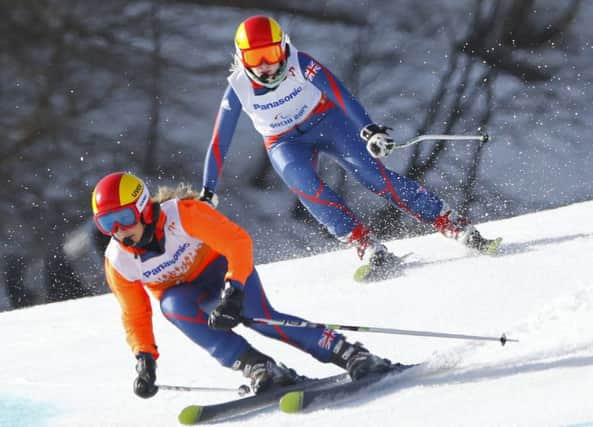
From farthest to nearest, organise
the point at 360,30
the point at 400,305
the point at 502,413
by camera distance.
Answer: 1. the point at 360,30
2. the point at 400,305
3. the point at 502,413

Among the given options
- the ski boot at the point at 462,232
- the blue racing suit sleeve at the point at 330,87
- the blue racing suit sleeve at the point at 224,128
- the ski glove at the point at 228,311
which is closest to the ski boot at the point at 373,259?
the ski boot at the point at 462,232

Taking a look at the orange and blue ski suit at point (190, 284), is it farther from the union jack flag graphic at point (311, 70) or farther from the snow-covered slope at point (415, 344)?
the union jack flag graphic at point (311, 70)

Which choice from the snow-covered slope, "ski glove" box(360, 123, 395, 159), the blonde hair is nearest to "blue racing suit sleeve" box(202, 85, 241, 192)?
"ski glove" box(360, 123, 395, 159)

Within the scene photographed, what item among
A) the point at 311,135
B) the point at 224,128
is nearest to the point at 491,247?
the point at 311,135

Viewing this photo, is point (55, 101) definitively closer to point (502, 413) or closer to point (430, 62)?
point (430, 62)

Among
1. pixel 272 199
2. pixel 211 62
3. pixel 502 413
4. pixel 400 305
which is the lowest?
pixel 272 199

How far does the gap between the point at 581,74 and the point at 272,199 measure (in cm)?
515

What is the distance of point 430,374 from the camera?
4043 mm

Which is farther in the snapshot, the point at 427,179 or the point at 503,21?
the point at 427,179

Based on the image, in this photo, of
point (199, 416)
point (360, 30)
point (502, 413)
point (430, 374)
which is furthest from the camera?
point (360, 30)

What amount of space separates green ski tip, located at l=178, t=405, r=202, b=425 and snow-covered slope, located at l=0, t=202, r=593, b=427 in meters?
0.17

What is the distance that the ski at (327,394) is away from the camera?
4000 millimetres

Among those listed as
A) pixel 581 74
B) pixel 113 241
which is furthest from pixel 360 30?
pixel 113 241

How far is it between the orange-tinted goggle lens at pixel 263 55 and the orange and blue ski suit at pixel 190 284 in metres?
1.28
